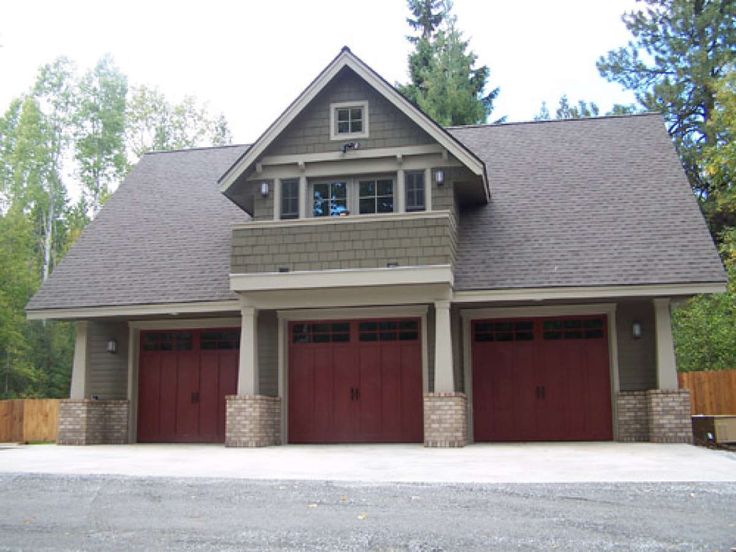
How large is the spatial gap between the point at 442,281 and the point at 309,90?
477 cm

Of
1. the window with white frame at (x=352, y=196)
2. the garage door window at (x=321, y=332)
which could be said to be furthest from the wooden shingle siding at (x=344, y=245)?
the garage door window at (x=321, y=332)

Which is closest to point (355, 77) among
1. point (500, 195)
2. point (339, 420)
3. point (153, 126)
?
point (500, 195)

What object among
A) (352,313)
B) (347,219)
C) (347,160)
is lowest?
(352,313)

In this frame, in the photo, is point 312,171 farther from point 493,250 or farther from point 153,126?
point 153,126

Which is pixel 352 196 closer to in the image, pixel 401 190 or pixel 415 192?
pixel 401 190

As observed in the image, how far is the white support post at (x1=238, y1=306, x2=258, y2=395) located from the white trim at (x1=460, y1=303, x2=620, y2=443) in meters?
4.19

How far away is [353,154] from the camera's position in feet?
53.5

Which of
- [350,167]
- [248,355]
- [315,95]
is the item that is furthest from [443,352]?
[315,95]

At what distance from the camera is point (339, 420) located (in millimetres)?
16891

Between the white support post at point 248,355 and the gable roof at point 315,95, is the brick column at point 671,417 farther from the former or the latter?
the white support post at point 248,355

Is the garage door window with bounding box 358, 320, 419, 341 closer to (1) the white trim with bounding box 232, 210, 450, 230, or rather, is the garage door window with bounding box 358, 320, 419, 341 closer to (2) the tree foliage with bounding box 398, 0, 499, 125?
(1) the white trim with bounding box 232, 210, 450, 230

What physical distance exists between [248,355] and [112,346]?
3.93m

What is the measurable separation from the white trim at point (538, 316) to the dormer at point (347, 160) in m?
2.34

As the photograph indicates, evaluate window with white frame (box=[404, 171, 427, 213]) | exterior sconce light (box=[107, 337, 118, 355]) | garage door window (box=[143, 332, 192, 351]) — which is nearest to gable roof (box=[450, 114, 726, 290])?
window with white frame (box=[404, 171, 427, 213])
